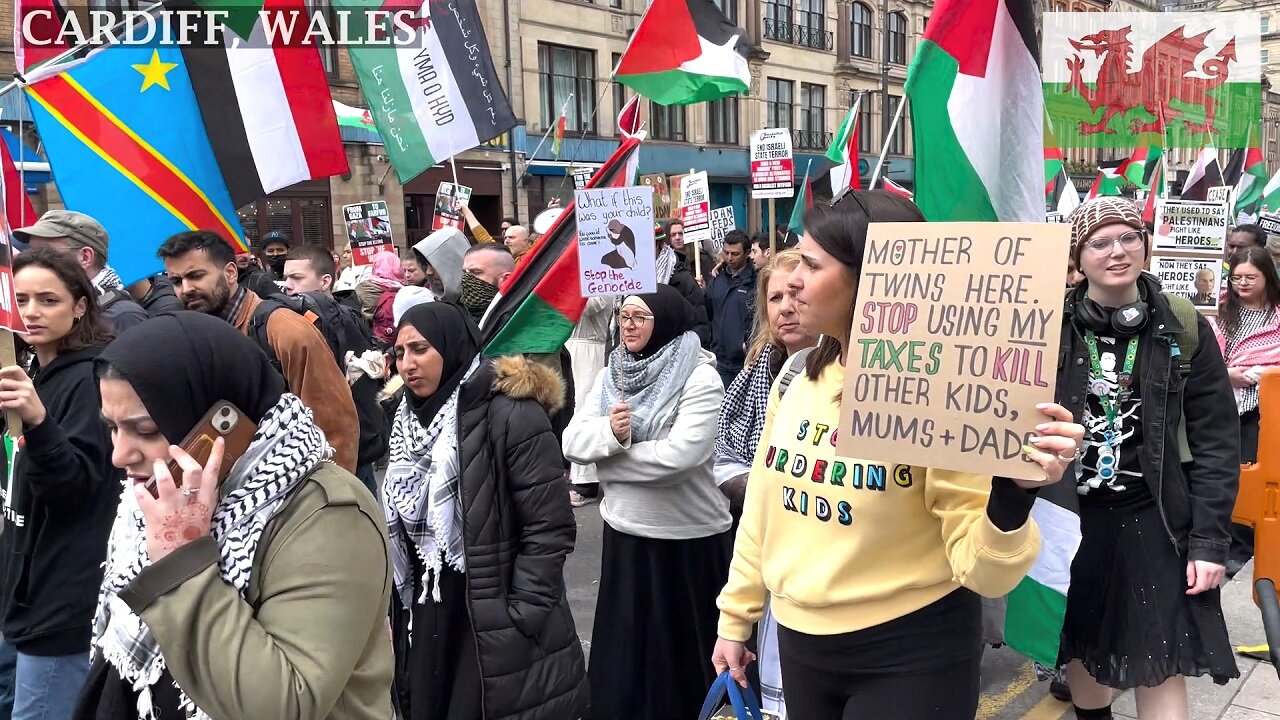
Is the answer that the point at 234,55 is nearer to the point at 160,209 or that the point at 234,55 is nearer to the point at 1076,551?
the point at 160,209

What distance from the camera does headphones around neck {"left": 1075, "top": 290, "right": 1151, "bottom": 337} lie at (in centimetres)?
330

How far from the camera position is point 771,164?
12773 millimetres

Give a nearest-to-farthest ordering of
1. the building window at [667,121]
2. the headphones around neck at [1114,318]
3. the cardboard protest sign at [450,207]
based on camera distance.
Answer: the headphones around neck at [1114,318] < the cardboard protest sign at [450,207] < the building window at [667,121]

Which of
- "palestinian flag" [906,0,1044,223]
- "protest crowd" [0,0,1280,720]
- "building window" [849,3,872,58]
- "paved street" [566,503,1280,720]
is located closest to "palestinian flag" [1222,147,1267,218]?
"protest crowd" [0,0,1280,720]

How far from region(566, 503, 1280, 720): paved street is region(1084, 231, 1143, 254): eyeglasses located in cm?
211

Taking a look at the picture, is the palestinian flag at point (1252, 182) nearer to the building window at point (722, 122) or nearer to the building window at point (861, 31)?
the building window at point (722, 122)

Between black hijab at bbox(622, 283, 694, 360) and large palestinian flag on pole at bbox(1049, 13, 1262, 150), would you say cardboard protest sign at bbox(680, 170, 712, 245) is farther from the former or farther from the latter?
black hijab at bbox(622, 283, 694, 360)

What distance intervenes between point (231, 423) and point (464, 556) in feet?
5.21

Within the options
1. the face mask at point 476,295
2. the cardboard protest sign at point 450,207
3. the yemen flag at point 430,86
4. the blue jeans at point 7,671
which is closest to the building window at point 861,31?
the cardboard protest sign at point 450,207

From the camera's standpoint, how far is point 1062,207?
527 inches

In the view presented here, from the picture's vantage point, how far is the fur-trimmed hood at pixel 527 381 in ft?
11.4

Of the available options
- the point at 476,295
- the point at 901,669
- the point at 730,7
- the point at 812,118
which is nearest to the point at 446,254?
the point at 476,295

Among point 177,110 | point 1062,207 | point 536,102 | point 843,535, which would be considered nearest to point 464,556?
point 843,535

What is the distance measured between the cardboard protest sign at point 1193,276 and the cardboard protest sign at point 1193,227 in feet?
0.25
